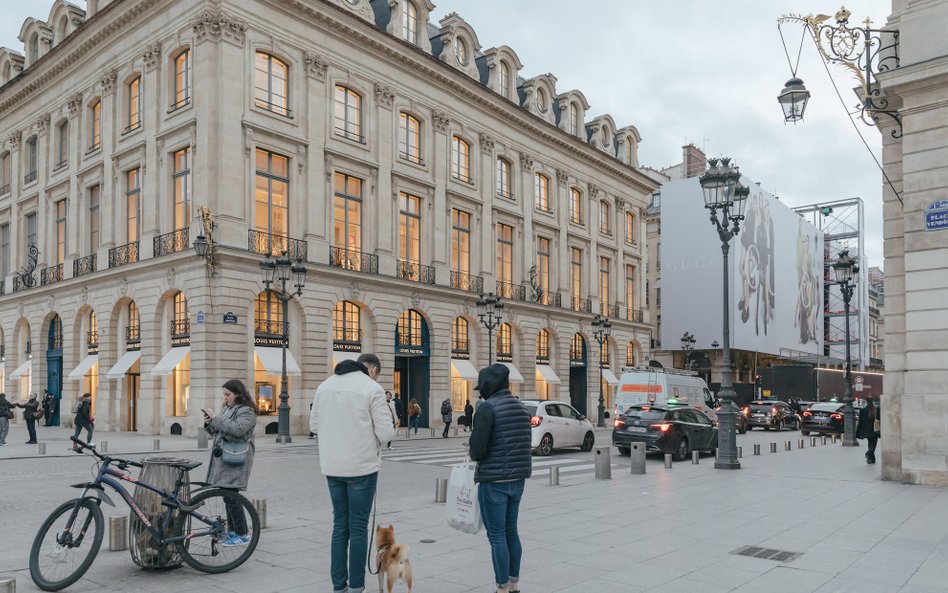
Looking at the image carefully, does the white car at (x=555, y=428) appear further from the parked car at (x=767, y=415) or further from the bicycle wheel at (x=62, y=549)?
the parked car at (x=767, y=415)

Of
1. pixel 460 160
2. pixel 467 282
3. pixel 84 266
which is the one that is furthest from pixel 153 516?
pixel 460 160

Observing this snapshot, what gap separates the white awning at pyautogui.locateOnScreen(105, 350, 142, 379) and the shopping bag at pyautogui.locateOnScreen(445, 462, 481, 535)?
29.0 metres

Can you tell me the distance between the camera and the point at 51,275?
4072 cm

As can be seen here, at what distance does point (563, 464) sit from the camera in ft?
68.9

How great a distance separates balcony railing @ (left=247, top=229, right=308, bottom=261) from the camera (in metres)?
31.9

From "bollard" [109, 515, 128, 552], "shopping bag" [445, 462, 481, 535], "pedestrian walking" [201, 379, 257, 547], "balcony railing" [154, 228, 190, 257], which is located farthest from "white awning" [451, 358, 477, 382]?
"shopping bag" [445, 462, 481, 535]

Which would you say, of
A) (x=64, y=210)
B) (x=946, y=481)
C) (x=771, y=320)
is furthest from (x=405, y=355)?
(x=771, y=320)

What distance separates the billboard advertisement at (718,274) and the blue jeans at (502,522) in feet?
221

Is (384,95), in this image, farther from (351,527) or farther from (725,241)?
(351,527)

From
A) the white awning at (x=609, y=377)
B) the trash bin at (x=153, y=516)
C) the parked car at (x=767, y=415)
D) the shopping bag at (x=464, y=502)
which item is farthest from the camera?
the white awning at (x=609, y=377)

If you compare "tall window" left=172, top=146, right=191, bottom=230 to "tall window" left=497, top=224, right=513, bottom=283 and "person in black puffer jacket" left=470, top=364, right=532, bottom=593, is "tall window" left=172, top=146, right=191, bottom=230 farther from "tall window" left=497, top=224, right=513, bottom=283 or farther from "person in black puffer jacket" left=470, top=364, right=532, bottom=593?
"person in black puffer jacket" left=470, top=364, right=532, bottom=593

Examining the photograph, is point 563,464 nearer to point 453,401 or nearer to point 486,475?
point 486,475

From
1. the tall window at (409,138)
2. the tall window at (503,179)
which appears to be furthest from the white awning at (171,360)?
the tall window at (503,179)

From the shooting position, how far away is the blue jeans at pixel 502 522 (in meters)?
6.81
